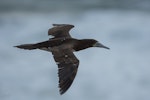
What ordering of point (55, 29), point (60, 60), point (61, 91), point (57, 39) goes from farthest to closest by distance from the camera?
1. point (55, 29)
2. point (57, 39)
3. point (60, 60)
4. point (61, 91)

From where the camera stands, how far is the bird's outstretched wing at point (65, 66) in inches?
541

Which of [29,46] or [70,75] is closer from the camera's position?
[70,75]

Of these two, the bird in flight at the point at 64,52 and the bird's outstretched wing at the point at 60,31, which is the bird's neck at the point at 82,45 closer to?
the bird in flight at the point at 64,52

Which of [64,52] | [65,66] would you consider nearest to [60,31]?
[64,52]

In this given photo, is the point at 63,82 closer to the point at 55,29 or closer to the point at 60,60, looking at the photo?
the point at 60,60

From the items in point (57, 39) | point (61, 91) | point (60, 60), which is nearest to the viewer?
point (61, 91)

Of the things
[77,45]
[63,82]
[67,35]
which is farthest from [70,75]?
[67,35]

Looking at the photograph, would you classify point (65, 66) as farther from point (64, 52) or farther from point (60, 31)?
point (60, 31)

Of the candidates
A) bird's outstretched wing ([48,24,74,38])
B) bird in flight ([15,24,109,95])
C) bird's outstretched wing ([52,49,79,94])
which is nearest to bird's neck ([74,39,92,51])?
bird in flight ([15,24,109,95])

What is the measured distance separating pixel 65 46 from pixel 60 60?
64 centimetres

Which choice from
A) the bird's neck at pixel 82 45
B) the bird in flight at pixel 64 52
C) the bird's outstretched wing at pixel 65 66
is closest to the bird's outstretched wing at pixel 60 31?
the bird in flight at pixel 64 52

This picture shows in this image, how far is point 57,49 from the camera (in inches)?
581

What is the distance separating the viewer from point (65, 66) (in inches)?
562

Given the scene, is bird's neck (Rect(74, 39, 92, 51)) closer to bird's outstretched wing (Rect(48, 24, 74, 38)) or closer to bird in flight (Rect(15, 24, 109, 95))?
bird in flight (Rect(15, 24, 109, 95))
